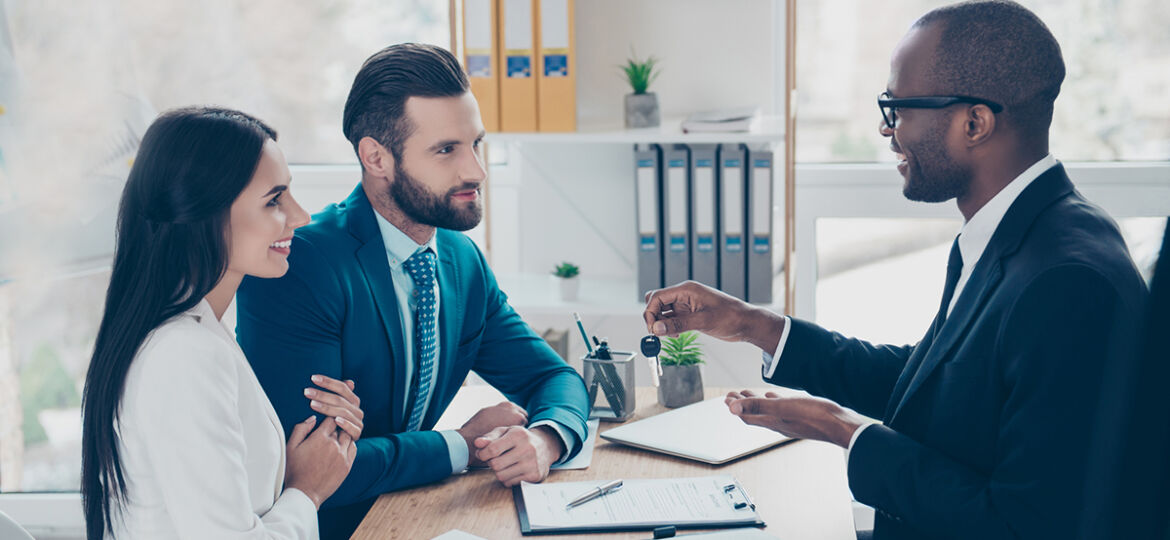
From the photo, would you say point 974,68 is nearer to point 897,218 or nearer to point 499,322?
point 499,322

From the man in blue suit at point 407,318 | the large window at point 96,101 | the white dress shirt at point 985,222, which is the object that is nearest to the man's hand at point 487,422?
the man in blue suit at point 407,318

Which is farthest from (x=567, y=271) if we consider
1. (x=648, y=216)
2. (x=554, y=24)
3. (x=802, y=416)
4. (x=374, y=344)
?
(x=802, y=416)

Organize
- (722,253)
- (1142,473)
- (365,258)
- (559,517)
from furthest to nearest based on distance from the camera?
(722,253)
(365,258)
(559,517)
(1142,473)

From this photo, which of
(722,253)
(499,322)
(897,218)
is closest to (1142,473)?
(499,322)

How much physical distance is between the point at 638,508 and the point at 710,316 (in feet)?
1.76

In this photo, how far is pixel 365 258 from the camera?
1624mm

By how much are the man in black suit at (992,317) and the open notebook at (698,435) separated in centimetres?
13

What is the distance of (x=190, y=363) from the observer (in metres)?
1.14

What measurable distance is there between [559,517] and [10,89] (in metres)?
2.45

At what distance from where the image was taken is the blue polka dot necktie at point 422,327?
1683 millimetres

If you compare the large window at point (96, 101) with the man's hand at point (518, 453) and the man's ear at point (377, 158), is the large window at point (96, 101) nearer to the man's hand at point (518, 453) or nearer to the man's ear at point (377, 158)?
the man's ear at point (377, 158)

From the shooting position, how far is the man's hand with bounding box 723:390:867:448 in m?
1.38

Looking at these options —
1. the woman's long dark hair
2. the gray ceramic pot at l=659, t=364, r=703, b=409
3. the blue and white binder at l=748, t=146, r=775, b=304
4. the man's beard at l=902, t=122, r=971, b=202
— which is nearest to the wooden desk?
the gray ceramic pot at l=659, t=364, r=703, b=409

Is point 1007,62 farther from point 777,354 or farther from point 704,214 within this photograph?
point 704,214
